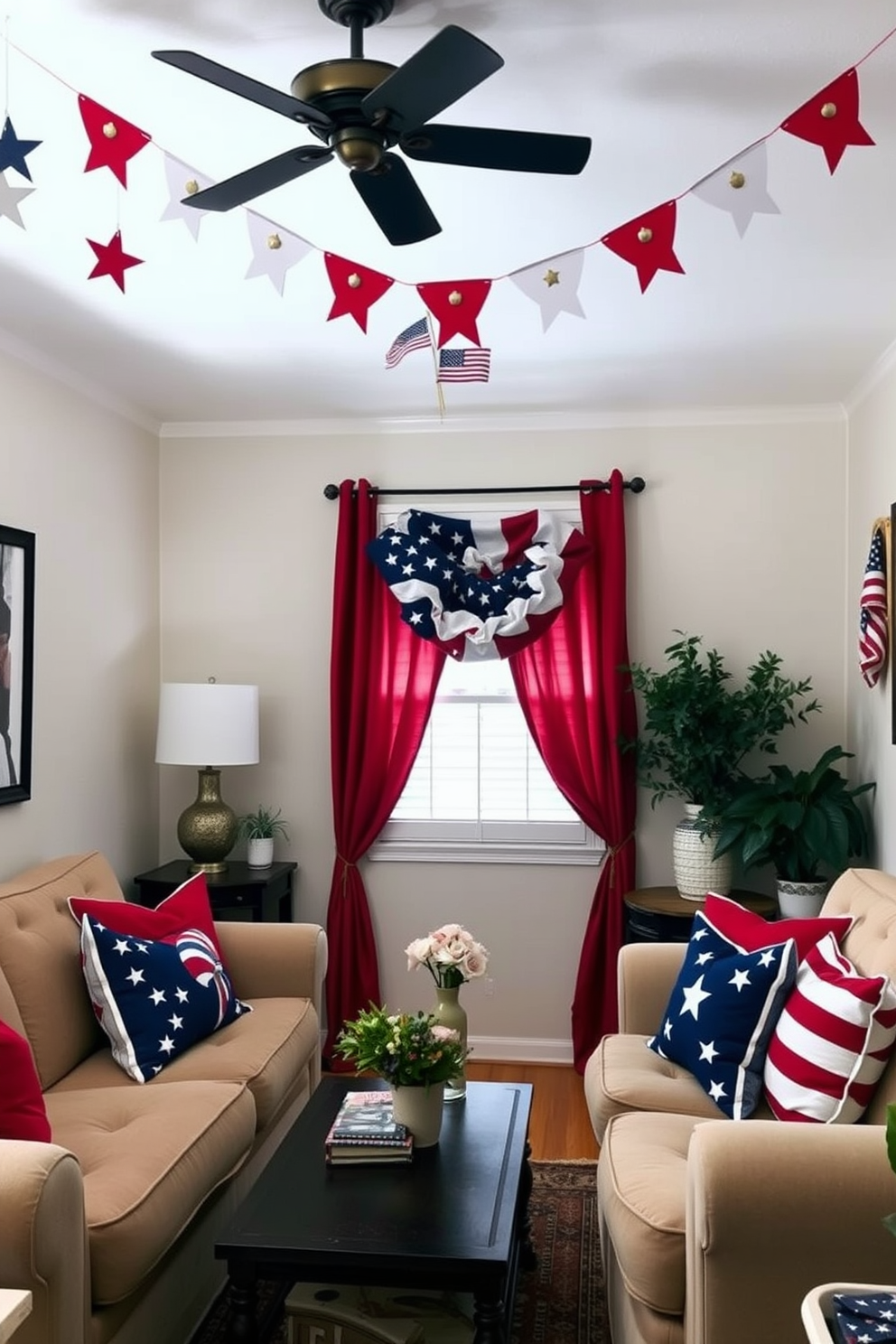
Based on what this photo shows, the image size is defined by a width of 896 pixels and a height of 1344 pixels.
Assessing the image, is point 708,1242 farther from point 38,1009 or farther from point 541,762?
point 541,762

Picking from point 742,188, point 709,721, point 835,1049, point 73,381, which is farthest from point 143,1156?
point 73,381

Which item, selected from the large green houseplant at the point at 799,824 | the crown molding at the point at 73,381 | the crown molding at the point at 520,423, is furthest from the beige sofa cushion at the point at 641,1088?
the crown molding at the point at 73,381

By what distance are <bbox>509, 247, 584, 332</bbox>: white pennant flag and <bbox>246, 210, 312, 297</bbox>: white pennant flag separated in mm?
558

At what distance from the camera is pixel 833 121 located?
2084 mm

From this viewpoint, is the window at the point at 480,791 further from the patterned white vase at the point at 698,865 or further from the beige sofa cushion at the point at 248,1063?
the beige sofa cushion at the point at 248,1063

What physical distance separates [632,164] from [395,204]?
632 mm

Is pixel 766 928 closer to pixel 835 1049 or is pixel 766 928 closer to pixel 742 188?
pixel 835 1049

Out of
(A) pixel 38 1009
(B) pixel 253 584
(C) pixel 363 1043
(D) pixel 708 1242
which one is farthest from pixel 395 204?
(B) pixel 253 584

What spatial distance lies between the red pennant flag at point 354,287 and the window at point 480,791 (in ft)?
6.41

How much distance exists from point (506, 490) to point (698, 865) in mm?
1676

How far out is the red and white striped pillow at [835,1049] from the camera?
2383mm

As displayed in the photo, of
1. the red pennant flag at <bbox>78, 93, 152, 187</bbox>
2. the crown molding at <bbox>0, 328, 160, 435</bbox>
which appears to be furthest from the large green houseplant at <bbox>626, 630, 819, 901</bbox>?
the red pennant flag at <bbox>78, 93, 152, 187</bbox>

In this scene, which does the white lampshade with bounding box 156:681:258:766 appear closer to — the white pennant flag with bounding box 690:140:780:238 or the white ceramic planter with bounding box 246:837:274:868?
the white ceramic planter with bounding box 246:837:274:868

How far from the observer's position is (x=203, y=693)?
13.9 feet
